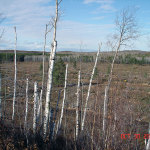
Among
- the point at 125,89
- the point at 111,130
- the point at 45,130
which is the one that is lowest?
the point at 45,130

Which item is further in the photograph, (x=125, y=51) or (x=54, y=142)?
(x=125, y=51)

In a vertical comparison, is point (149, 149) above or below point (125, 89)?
below

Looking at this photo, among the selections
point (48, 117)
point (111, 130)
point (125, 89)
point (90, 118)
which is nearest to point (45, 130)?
point (48, 117)

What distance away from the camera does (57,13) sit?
506 cm

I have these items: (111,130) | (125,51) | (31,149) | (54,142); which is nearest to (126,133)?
(111,130)

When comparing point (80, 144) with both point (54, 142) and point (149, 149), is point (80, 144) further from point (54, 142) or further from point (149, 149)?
point (149, 149)

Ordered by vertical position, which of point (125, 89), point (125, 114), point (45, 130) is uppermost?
point (125, 89)

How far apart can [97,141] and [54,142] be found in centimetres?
131

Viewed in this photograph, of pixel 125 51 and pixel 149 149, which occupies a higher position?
pixel 125 51

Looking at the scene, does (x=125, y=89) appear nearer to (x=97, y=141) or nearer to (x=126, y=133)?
(x=126, y=133)

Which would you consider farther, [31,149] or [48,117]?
[48,117]

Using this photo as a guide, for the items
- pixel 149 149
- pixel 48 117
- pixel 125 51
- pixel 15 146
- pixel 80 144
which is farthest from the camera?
pixel 125 51

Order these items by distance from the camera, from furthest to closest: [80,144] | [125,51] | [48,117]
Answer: [125,51] → [48,117] → [80,144]

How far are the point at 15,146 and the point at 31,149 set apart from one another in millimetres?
409
